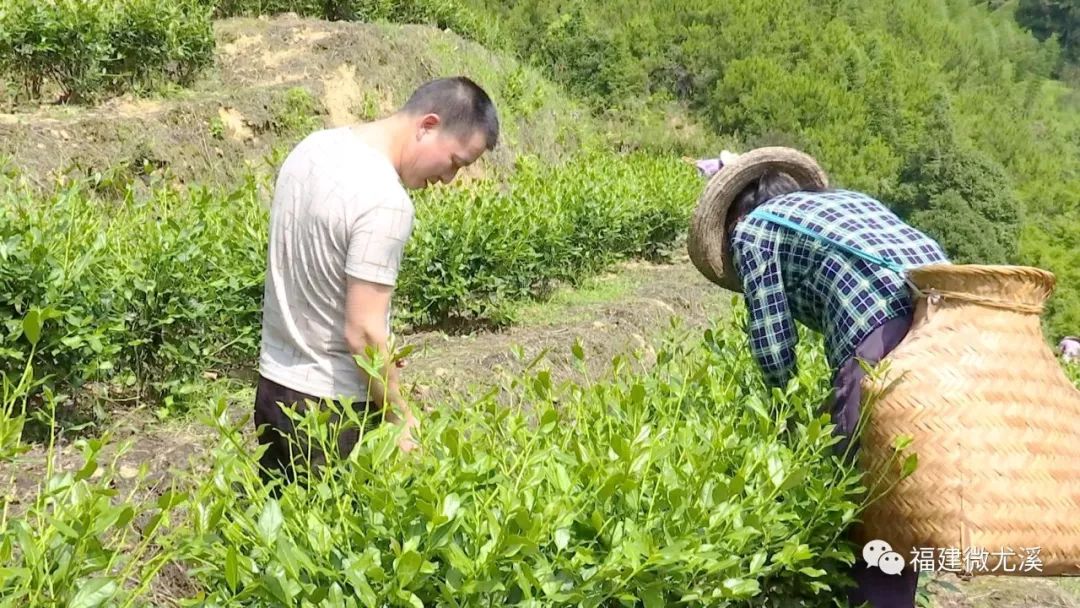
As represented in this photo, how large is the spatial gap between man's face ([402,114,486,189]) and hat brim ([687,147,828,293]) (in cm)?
66

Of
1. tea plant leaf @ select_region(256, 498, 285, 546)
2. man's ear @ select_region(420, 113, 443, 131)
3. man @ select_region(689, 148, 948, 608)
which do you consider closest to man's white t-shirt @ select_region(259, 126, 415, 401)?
man's ear @ select_region(420, 113, 443, 131)

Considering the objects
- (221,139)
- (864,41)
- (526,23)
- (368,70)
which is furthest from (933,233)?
(221,139)

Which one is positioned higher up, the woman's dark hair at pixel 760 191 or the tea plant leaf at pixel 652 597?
the woman's dark hair at pixel 760 191

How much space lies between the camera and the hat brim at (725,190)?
2.52 meters

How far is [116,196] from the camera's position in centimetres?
664

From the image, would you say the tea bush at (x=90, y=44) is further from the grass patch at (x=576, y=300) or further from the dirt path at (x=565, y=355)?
the grass patch at (x=576, y=300)

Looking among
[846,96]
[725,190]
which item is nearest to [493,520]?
[725,190]

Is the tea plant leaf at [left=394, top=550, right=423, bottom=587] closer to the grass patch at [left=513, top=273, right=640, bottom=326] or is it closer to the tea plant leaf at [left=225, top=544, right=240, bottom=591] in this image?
the tea plant leaf at [left=225, top=544, right=240, bottom=591]

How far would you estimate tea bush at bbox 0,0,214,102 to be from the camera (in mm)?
7180

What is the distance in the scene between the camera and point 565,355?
561 cm

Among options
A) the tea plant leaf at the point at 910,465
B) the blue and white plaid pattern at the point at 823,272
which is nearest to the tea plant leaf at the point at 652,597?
the tea plant leaf at the point at 910,465

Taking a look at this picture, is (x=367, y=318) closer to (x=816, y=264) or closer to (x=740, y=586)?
(x=740, y=586)

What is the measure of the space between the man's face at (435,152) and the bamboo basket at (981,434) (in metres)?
1.06

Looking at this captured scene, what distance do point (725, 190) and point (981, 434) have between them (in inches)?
37.6
